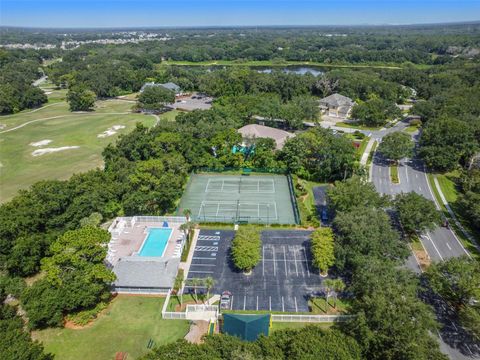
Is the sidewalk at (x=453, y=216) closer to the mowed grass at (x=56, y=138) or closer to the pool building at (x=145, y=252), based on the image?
the pool building at (x=145, y=252)

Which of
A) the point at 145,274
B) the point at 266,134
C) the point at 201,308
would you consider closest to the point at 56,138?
the point at 266,134

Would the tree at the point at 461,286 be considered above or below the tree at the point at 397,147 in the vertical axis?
above

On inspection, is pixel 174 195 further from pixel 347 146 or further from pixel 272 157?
pixel 347 146

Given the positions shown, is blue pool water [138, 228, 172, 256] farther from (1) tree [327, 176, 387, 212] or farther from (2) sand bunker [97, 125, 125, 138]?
(2) sand bunker [97, 125, 125, 138]

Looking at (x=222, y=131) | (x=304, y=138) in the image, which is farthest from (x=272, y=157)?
(x=222, y=131)

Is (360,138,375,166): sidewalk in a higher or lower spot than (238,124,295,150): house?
lower

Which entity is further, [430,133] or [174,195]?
[430,133]

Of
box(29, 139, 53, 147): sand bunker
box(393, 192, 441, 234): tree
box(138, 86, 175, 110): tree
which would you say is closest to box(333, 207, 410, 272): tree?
box(393, 192, 441, 234): tree

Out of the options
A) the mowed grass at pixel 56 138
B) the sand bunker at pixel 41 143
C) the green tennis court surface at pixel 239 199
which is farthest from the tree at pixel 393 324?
the sand bunker at pixel 41 143
